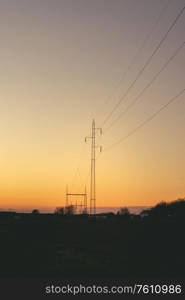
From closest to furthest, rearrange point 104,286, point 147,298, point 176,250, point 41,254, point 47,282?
point 147,298 → point 104,286 → point 47,282 → point 176,250 → point 41,254

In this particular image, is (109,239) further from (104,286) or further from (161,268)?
(104,286)

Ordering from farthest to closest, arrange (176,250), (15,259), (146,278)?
(176,250) → (15,259) → (146,278)

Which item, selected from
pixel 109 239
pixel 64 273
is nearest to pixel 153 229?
pixel 109 239

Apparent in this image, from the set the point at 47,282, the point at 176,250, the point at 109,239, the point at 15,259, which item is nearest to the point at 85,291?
the point at 47,282

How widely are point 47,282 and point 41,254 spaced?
14.5 meters

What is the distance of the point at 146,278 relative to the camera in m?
20.6

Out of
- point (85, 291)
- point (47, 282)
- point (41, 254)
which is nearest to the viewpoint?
point (85, 291)

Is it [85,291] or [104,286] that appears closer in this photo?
[85,291]

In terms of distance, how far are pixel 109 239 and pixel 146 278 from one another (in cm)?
2487

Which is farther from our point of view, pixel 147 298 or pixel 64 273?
pixel 64 273

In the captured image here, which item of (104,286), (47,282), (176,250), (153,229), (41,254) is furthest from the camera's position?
(153,229)

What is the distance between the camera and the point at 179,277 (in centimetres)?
2098

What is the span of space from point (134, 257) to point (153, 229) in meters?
11.7

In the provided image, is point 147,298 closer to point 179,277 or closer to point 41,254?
point 179,277
